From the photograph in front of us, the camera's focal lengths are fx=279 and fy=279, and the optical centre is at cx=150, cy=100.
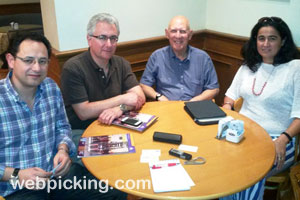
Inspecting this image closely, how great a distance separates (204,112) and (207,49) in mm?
1867

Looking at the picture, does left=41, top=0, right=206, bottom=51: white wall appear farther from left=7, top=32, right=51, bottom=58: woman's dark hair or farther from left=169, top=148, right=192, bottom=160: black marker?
left=169, top=148, right=192, bottom=160: black marker

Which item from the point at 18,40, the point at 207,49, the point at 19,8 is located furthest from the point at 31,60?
the point at 19,8

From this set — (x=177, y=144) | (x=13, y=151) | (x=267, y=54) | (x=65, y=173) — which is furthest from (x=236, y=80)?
(x=13, y=151)

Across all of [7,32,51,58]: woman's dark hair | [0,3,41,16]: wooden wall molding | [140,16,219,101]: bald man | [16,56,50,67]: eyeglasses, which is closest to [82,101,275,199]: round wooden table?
[16,56,50,67]: eyeglasses

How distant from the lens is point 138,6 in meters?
2.80

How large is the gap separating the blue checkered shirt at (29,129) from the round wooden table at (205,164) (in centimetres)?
22

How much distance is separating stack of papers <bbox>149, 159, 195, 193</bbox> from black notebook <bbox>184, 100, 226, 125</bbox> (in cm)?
46

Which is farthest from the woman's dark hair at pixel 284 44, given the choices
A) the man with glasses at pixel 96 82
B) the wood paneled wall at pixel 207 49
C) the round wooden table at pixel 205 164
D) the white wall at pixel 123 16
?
the white wall at pixel 123 16

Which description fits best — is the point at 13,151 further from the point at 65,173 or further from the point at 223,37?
the point at 223,37

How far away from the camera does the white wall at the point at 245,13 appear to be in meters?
2.51

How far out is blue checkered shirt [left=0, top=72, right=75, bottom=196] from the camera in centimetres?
142

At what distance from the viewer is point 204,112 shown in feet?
5.95

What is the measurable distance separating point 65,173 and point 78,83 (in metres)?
0.65

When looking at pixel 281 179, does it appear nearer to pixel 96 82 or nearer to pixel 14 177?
pixel 96 82
